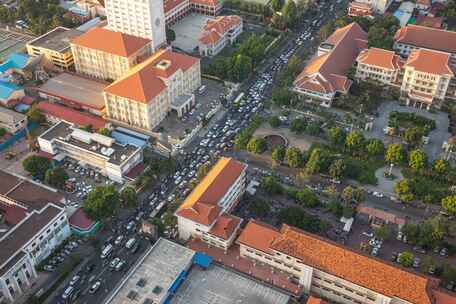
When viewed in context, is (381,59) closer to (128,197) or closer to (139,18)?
(139,18)

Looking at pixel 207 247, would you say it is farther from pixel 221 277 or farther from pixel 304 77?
pixel 304 77

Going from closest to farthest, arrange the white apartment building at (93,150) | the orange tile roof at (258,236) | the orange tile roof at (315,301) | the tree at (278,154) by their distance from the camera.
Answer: the orange tile roof at (315,301)
the orange tile roof at (258,236)
the white apartment building at (93,150)
the tree at (278,154)

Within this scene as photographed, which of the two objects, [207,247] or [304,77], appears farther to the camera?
[304,77]

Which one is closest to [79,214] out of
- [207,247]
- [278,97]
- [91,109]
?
[207,247]

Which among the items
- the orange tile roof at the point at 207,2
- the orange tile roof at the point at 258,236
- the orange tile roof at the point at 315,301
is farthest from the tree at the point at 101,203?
the orange tile roof at the point at 207,2

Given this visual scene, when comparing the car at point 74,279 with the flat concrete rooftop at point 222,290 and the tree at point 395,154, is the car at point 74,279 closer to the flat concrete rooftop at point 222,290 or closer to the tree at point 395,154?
the flat concrete rooftop at point 222,290

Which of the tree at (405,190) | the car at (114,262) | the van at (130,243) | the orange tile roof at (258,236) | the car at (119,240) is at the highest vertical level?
the orange tile roof at (258,236)

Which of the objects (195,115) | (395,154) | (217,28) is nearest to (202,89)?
(195,115)

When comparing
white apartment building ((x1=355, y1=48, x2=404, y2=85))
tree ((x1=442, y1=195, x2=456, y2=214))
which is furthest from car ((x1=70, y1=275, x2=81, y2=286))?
white apartment building ((x1=355, y1=48, x2=404, y2=85))
